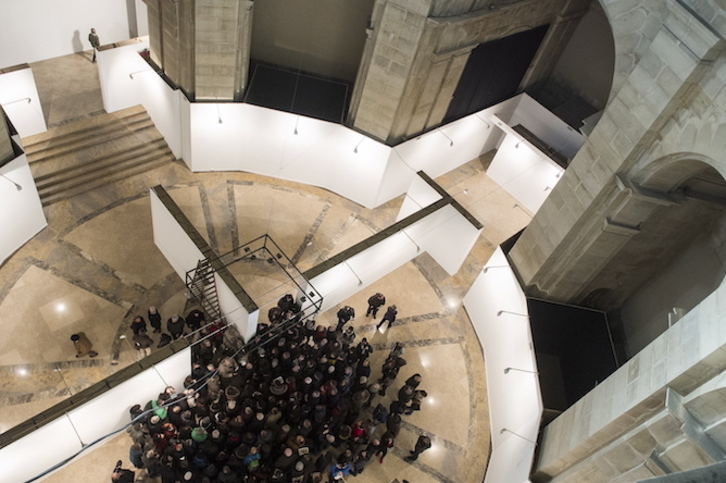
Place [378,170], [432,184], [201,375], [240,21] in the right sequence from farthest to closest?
[378,170] → [432,184] → [240,21] → [201,375]

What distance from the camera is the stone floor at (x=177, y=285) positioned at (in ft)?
42.6

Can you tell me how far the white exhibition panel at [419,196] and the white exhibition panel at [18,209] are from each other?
32.0ft

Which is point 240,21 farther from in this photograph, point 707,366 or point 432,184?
point 707,366

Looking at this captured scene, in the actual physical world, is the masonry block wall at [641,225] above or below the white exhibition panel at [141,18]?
below

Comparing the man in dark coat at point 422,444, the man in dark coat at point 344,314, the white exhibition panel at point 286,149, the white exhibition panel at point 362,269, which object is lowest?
the man in dark coat at point 422,444

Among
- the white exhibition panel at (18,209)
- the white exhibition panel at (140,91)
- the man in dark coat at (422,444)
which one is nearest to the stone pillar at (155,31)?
the white exhibition panel at (140,91)

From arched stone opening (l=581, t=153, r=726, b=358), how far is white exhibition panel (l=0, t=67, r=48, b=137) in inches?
598

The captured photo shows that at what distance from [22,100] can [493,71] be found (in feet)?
43.9

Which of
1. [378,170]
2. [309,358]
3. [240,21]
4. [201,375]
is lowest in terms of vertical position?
[309,358]

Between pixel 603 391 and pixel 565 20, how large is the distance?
12.1 metres

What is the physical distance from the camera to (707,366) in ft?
27.1

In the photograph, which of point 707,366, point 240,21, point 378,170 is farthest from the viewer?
point 378,170

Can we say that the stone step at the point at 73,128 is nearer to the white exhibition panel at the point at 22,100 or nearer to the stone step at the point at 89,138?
the stone step at the point at 89,138

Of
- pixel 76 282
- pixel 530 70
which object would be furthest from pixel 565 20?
pixel 76 282
